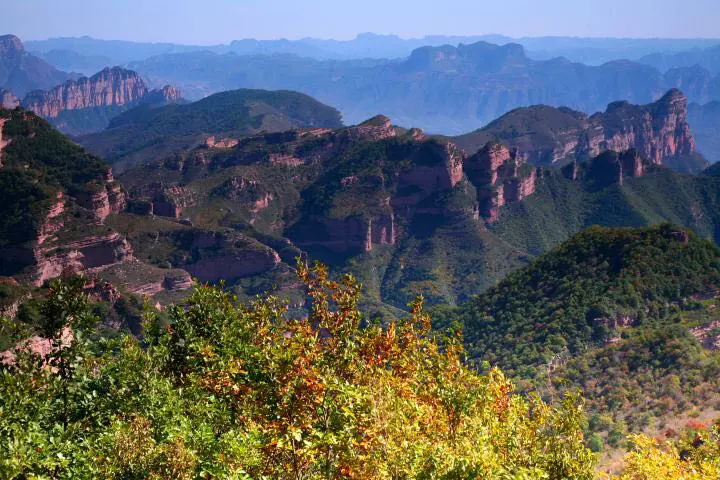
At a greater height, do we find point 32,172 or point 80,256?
point 32,172

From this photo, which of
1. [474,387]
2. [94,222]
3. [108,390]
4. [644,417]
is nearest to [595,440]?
[644,417]

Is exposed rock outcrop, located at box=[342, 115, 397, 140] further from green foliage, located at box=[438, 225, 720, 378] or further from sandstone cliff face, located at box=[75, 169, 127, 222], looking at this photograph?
green foliage, located at box=[438, 225, 720, 378]

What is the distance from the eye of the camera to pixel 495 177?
15900 cm

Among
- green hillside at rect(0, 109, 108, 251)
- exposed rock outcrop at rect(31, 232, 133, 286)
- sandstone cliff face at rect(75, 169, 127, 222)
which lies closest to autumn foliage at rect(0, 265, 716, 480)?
exposed rock outcrop at rect(31, 232, 133, 286)

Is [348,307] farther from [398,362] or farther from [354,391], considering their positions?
[354,391]

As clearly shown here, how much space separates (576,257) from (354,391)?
7100 centimetres

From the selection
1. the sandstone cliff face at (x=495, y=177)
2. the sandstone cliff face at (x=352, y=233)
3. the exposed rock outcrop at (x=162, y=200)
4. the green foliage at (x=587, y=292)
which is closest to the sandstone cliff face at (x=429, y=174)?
the sandstone cliff face at (x=495, y=177)

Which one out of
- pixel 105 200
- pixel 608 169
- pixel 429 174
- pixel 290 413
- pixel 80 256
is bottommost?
pixel 80 256

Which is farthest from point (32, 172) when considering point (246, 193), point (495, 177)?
point (495, 177)

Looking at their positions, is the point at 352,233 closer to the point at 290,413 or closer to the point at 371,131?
the point at 371,131

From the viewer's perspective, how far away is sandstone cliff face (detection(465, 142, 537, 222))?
15688 centimetres

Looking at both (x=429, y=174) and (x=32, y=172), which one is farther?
(x=429, y=174)

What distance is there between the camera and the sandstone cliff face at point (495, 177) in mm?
156875

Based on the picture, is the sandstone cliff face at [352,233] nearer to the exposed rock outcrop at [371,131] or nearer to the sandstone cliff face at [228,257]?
the sandstone cliff face at [228,257]
